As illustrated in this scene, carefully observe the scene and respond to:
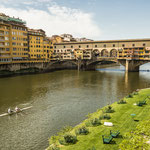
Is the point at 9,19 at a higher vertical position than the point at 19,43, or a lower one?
higher

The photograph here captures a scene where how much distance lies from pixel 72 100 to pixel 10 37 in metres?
65.7

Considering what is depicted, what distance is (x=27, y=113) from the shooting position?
3400cm

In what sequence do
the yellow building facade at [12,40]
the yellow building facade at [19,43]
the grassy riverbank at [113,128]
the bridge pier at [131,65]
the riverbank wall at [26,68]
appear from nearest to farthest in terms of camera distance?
the grassy riverbank at [113,128]
the yellow building facade at [12,40]
the yellow building facade at [19,43]
the riverbank wall at [26,68]
the bridge pier at [131,65]

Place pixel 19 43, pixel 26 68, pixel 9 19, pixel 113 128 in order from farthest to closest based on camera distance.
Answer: pixel 26 68 → pixel 19 43 → pixel 9 19 → pixel 113 128

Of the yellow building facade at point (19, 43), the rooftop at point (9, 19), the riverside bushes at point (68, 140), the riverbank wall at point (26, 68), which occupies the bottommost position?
the riverside bushes at point (68, 140)

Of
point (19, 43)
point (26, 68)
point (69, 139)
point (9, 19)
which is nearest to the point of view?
point (69, 139)

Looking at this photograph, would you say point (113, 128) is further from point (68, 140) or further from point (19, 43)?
point (19, 43)

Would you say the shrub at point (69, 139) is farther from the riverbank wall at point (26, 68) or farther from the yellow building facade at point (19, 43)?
the yellow building facade at point (19, 43)

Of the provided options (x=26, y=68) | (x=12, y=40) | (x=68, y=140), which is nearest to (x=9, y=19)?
(x=12, y=40)

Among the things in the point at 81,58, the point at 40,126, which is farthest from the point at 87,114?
the point at 81,58

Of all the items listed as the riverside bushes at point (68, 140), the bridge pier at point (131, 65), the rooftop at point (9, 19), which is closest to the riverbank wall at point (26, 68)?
the rooftop at point (9, 19)

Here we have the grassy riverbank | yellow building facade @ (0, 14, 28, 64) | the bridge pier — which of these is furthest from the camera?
the bridge pier

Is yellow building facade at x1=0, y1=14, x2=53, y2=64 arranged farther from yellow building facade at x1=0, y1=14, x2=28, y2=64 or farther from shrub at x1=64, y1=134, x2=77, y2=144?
shrub at x1=64, y1=134, x2=77, y2=144

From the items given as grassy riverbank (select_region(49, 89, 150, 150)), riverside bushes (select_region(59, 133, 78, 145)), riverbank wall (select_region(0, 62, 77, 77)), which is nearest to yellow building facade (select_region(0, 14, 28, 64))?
riverbank wall (select_region(0, 62, 77, 77))
